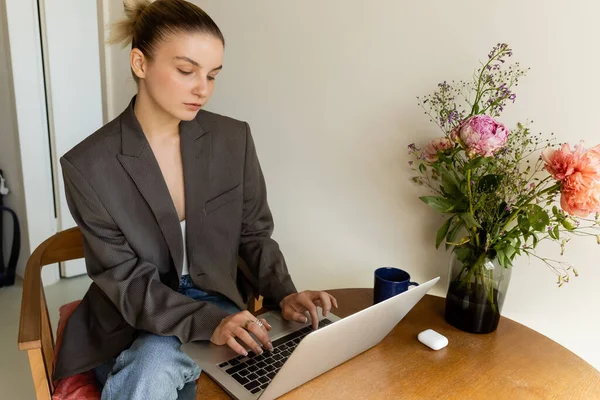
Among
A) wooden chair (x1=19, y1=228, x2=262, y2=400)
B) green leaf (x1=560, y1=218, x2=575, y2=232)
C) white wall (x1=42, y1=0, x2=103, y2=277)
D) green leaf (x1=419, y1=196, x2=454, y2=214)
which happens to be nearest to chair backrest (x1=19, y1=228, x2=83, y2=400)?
wooden chair (x1=19, y1=228, x2=262, y2=400)

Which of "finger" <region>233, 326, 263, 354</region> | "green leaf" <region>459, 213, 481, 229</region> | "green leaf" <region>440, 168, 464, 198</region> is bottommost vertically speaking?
"finger" <region>233, 326, 263, 354</region>

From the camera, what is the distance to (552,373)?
3.34ft

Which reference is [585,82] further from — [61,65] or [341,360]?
[61,65]

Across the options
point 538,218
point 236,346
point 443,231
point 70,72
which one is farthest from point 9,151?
point 538,218

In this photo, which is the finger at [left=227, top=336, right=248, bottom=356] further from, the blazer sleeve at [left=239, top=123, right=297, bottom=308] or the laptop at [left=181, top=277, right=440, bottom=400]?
the blazer sleeve at [left=239, top=123, right=297, bottom=308]

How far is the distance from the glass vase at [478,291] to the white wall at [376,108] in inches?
5.4

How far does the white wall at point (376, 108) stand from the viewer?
1105 mm

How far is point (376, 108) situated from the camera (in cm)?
136

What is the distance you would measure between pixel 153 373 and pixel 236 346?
17 cm

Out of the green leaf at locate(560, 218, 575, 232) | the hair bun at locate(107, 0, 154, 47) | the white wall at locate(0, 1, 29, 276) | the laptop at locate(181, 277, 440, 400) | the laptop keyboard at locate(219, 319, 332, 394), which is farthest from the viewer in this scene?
the white wall at locate(0, 1, 29, 276)

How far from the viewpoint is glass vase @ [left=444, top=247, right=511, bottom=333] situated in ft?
3.66

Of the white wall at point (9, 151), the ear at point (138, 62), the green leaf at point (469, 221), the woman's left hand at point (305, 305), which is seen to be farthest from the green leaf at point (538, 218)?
the white wall at point (9, 151)

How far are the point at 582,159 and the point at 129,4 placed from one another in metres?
1.07

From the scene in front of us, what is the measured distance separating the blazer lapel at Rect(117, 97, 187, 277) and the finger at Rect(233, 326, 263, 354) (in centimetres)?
33
